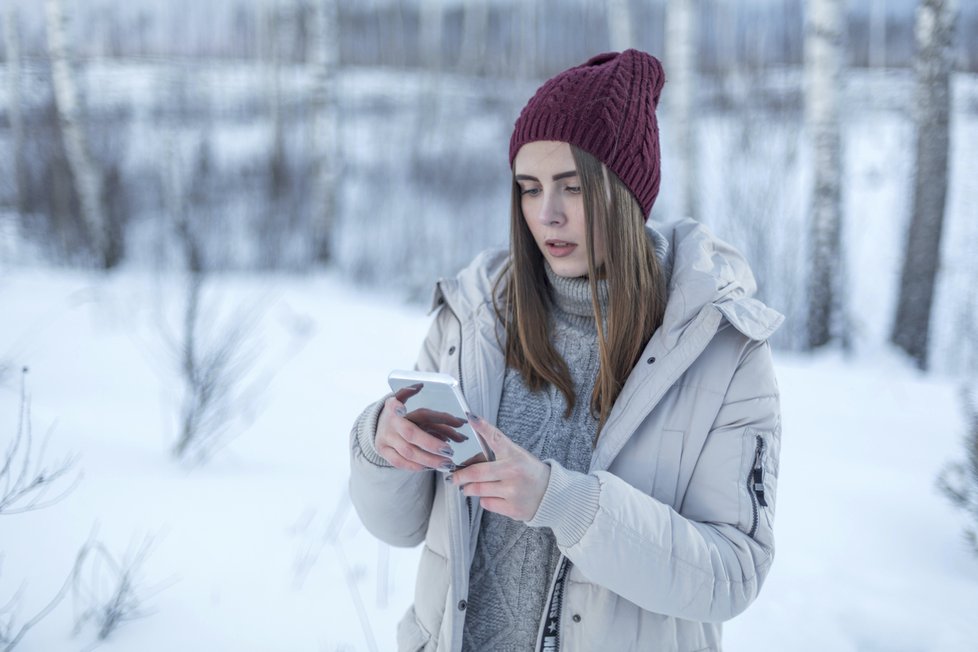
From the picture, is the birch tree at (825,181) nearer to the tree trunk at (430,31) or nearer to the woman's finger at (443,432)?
the woman's finger at (443,432)

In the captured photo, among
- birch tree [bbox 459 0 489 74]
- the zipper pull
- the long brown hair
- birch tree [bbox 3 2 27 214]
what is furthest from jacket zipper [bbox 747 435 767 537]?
birch tree [bbox 459 0 489 74]

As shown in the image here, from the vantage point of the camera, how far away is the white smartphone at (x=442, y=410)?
100 centimetres

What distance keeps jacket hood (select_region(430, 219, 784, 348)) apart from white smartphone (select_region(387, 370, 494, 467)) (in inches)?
18.0

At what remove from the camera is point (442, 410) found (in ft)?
3.40

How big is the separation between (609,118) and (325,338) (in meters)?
4.74

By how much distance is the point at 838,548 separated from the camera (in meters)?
2.84

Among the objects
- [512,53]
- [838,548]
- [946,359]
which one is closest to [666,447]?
[838,548]

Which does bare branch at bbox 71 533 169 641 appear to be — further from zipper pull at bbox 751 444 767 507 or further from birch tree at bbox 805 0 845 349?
birch tree at bbox 805 0 845 349

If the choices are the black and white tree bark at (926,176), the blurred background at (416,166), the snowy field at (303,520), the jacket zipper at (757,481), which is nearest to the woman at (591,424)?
the jacket zipper at (757,481)

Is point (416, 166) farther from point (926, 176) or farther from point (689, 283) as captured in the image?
point (689, 283)

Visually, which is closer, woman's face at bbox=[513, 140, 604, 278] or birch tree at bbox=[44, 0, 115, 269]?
woman's face at bbox=[513, 140, 604, 278]

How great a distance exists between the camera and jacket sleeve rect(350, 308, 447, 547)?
135 cm

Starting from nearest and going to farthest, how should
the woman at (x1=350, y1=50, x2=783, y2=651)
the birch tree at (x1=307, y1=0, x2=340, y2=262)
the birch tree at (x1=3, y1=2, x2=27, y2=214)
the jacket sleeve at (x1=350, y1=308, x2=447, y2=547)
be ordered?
the woman at (x1=350, y1=50, x2=783, y2=651)
the jacket sleeve at (x1=350, y1=308, x2=447, y2=547)
the birch tree at (x1=3, y1=2, x2=27, y2=214)
the birch tree at (x1=307, y1=0, x2=340, y2=262)

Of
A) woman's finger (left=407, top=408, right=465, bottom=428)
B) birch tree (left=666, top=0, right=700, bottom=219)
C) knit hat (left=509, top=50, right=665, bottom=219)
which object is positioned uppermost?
birch tree (left=666, top=0, right=700, bottom=219)
